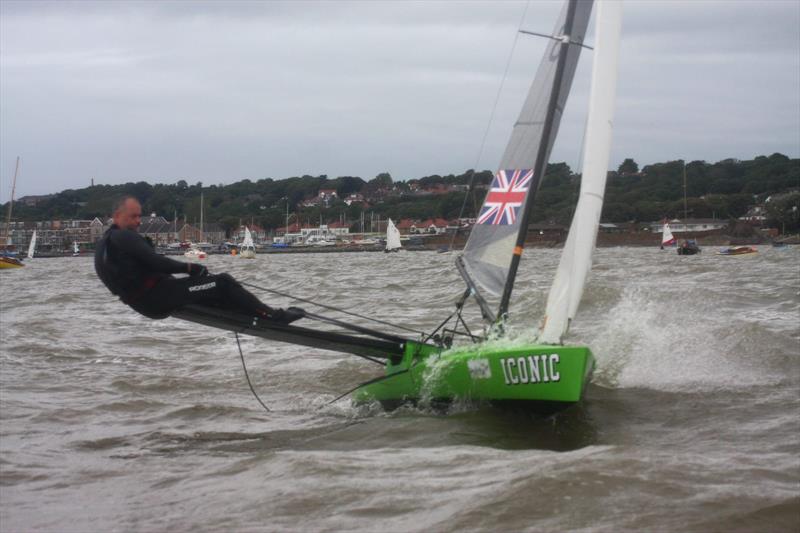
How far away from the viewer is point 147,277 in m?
5.77

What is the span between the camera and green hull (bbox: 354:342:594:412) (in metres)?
5.21

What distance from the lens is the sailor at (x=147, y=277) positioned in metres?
5.63

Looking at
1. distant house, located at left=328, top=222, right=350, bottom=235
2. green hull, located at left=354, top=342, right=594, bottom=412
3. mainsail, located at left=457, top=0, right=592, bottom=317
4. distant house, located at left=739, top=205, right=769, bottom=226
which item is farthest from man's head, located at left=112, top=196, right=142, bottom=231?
distant house, located at left=328, top=222, right=350, bottom=235

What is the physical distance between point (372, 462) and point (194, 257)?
52.5 meters

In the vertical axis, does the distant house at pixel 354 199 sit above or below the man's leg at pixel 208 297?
above

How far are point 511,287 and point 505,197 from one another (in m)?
0.70

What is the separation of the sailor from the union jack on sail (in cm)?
154

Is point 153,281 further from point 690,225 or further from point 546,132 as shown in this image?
point 690,225

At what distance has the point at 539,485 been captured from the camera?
396 centimetres

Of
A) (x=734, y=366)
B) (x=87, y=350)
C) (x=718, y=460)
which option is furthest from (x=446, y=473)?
(x=87, y=350)

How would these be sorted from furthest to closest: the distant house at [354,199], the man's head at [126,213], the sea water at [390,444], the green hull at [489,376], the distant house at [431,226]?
1. the distant house at [354,199]
2. the distant house at [431,226]
3. the man's head at [126,213]
4. the green hull at [489,376]
5. the sea water at [390,444]

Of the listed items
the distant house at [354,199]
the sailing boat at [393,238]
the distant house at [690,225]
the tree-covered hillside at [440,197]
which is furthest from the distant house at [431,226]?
the distant house at [354,199]

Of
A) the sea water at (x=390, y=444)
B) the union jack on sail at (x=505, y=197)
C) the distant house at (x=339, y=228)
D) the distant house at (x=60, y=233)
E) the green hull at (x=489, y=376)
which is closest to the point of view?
the sea water at (x=390, y=444)

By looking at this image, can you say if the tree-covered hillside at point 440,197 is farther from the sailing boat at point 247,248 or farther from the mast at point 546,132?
the mast at point 546,132
